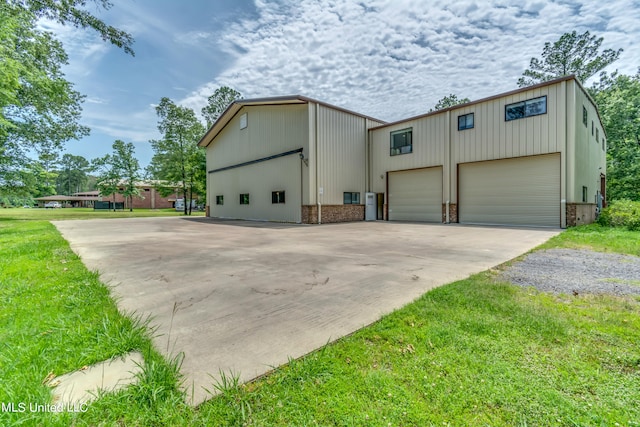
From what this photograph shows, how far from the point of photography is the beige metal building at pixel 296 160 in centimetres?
1591

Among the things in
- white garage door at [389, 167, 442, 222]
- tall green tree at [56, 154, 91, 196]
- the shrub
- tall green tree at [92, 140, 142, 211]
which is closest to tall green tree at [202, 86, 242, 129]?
tall green tree at [92, 140, 142, 211]

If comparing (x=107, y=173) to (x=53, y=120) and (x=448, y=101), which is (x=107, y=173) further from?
(x=448, y=101)

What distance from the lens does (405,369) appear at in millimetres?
1929

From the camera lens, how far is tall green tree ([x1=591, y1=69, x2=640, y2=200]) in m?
20.5

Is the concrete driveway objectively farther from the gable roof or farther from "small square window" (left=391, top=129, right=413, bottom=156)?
"small square window" (left=391, top=129, right=413, bottom=156)

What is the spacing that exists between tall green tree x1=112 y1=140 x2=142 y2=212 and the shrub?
165 ft

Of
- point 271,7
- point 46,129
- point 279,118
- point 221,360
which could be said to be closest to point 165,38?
point 271,7

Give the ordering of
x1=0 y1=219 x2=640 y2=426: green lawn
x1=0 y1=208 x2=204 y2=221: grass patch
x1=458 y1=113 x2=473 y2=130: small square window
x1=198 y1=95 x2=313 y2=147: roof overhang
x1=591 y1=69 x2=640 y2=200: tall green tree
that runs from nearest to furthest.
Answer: x1=0 y1=219 x2=640 y2=426: green lawn < x1=458 y1=113 x2=473 y2=130: small square window < x1=198 y1=95 x2=313 y2=147: roof overhang < x1=591 y1=69 x2=640 y2=200: tall green tree < x1=0 y1=208 x2=204 y2=221: grass patch

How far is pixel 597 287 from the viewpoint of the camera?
12.4 feet

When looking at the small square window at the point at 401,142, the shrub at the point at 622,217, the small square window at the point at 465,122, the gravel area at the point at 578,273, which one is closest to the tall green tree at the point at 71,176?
the small square window at the point at 401,142

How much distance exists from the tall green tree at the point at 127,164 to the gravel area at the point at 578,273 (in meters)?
48.6

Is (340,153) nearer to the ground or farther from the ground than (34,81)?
nearer to the ground

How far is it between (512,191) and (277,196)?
13197 mm

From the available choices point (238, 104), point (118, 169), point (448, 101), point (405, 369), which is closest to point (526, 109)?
point (405, 369)
